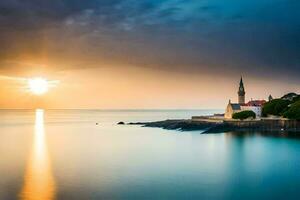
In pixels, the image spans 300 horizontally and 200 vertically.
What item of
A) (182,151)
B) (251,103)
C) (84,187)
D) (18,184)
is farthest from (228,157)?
(251,103)

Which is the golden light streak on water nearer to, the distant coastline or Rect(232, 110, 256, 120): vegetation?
the distant coastline

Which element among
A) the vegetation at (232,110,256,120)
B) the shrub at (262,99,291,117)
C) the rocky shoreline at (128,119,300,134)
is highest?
the shrub at (262,99,291,117)

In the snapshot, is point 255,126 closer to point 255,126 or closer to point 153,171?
point 255,126

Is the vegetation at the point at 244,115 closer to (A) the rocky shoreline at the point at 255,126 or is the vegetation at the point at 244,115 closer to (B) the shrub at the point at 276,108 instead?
(A) the rocky shoreline at the point at 255,126

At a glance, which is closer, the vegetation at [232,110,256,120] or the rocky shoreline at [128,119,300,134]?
the rocky shoreline at [128,119,300,134]

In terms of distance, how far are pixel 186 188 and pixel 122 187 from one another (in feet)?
16.3

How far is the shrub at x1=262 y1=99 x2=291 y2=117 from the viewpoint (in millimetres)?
89125

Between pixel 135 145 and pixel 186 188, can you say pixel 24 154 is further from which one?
pixel 186 188

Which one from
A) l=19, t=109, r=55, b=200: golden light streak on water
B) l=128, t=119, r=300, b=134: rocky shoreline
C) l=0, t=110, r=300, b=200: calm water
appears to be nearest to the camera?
l=19, t=109, r=55, b=200: golden light streak on water

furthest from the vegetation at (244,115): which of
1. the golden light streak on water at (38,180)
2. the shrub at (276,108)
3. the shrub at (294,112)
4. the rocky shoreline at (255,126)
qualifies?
the golden light streak on water at (38,180)

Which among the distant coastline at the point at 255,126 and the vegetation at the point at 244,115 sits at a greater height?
the vegetation at the point at 244,115

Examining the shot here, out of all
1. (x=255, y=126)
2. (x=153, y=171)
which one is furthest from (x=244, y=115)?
(x=153, y=171)

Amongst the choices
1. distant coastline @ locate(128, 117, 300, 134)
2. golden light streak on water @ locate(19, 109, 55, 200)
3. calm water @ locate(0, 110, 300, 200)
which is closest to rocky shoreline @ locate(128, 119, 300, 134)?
distant coastline @ locate(128, 117, 300, 134)

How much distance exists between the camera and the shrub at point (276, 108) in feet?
292
